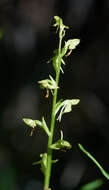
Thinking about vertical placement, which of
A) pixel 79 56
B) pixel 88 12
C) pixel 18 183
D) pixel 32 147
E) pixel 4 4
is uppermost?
pixel 4 4

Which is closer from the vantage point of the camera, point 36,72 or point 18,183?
point 18,183

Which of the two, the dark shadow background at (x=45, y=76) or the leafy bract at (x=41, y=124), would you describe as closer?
the leafy bract at (x=41, y=124)

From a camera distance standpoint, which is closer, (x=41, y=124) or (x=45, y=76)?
(x=41, y=124)

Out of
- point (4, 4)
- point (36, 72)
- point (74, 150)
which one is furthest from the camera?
point (4, 4)

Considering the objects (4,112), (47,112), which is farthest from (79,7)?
(4,112)

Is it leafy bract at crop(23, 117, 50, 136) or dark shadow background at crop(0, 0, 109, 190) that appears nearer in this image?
leafy bract at crop(23, 117, 50, 136)

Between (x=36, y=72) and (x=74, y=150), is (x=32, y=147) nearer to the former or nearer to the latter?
(x=74, y=150)

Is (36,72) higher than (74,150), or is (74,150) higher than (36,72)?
(36,72)

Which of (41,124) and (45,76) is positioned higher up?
(45,76)
